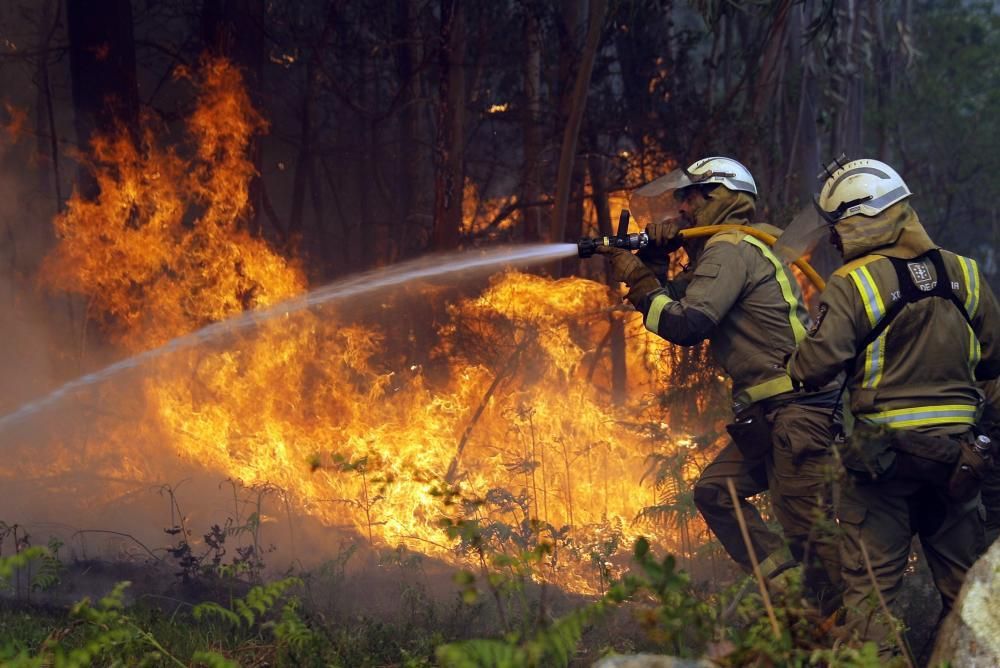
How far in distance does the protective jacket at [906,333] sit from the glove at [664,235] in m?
1.08

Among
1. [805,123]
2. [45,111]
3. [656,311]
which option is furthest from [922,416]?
[45,111]

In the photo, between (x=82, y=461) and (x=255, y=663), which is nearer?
(x=255, y=663)

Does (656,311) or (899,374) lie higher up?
(656,311)

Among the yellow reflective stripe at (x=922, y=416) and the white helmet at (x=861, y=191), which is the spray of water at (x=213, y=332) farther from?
the yellow reflective stripe at (x=922, y=416)

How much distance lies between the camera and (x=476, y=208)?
41.0ft

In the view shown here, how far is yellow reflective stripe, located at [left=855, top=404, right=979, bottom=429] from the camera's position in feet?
12.9

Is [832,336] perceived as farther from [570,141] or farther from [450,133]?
[450,133]

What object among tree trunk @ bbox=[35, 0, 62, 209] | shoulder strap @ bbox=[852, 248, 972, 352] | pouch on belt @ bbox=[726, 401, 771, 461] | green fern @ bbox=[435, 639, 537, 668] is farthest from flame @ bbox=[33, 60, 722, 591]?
green fern @ bbox=[435, 639, 537, 668]

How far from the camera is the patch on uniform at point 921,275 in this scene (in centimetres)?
389

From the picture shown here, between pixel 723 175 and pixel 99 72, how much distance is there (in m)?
5.76

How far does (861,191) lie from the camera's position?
411 centimetres

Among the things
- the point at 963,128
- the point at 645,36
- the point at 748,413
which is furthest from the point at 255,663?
the point at 963,128

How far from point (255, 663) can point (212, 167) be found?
5.56 meters

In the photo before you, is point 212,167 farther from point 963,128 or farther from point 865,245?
point 963,128
